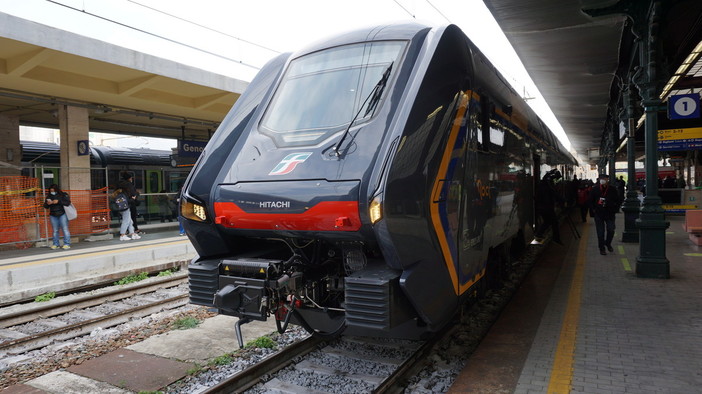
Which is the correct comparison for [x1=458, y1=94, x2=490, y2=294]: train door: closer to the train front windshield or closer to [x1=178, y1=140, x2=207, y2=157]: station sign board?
the train front windshield

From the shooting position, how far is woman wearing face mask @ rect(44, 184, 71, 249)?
1178 cm

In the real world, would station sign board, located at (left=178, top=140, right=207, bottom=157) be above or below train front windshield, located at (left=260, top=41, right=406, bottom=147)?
above

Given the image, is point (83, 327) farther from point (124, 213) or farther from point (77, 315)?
point (124, 213)

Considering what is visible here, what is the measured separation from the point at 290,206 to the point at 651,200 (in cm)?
688

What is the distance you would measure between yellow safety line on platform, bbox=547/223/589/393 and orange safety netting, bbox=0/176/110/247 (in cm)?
1180

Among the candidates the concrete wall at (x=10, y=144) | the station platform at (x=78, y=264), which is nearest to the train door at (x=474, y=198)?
the station platform at (x=78, y=264)

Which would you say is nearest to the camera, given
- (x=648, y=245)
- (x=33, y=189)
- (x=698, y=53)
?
(x=648, y=245)

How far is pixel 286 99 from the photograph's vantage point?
15.3ft

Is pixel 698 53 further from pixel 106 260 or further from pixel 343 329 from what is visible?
pixel 106 260

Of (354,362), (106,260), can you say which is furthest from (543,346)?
(106,260)

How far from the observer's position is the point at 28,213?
12.7 metres

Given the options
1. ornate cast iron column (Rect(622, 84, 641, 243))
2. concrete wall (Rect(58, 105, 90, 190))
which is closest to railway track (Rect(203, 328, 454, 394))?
ornate cast iron column (Rect(622, 84, 641, 243))

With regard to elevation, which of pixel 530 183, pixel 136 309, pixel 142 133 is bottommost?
pixel 136 309

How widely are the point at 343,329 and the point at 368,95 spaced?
1958 millimetres
